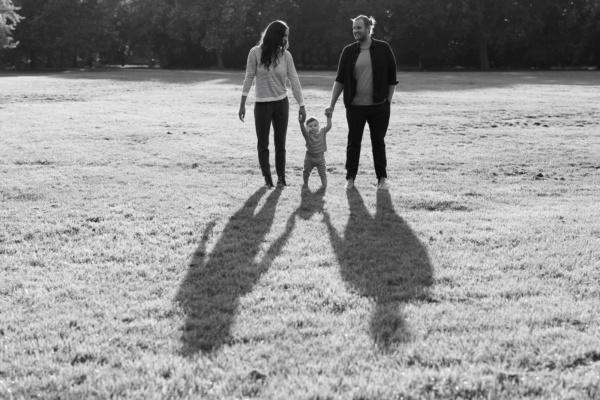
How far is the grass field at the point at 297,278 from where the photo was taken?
10.5ft

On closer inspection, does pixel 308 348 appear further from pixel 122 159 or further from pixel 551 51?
pixel 551 51

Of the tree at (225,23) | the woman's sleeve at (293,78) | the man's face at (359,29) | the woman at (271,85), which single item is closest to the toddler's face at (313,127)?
the woman at (271,85)

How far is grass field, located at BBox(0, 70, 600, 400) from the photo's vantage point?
10.5 feet

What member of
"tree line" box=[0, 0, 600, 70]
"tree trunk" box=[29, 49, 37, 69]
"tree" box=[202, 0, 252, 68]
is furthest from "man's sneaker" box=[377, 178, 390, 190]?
"tree trunk" box=[29, 49, 37, 69]

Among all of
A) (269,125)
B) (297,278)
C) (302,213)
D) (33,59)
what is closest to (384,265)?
(297,278)

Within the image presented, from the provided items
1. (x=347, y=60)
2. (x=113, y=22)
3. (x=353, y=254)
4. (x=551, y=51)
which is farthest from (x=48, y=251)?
Answer: (x=113, y=22)

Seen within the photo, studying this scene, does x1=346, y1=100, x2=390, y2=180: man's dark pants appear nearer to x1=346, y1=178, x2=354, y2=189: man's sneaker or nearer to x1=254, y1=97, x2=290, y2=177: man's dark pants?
x1=346, y1=178, x2=354, y2=189: man's sneaker

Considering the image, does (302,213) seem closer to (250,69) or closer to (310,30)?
(250,69)

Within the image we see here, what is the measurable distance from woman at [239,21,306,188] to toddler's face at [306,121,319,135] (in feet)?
0.49

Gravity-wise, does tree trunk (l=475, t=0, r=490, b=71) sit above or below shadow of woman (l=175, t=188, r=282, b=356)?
above

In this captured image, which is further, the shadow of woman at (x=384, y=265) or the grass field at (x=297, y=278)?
the shadow of woman at (x=384, y=265)

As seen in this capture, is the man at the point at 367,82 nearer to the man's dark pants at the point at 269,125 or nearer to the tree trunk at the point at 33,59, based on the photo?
the man's dark pants at the point at 269,125

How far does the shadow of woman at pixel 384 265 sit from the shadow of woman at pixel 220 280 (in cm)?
67

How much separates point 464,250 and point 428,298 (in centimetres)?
122
